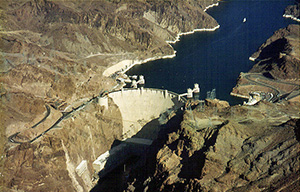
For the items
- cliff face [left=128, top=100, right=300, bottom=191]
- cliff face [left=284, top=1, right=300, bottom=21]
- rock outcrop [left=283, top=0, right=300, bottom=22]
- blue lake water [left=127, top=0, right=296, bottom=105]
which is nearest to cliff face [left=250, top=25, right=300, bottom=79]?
blue lake water [left=127, top=0, right=296, bottom=105]

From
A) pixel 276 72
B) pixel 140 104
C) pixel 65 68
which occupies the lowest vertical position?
pixel 276 72

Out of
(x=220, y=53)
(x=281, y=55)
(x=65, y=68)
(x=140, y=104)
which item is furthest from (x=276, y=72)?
(x=65, y=68)

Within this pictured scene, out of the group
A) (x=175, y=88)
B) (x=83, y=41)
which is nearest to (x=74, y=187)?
(x=175, y=88)

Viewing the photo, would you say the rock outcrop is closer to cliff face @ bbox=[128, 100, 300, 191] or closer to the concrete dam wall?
the concrete dam wall

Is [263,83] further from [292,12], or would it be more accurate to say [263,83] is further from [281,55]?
[292,12]

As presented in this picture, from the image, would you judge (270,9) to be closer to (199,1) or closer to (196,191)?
(199,1)

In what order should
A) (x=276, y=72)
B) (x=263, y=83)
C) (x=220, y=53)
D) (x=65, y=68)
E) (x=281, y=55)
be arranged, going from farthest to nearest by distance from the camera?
(x=220, y=53) < (x=281, y=55) < (x=276, y=72) < (x=263, y=83) < (x=65, y=68)
